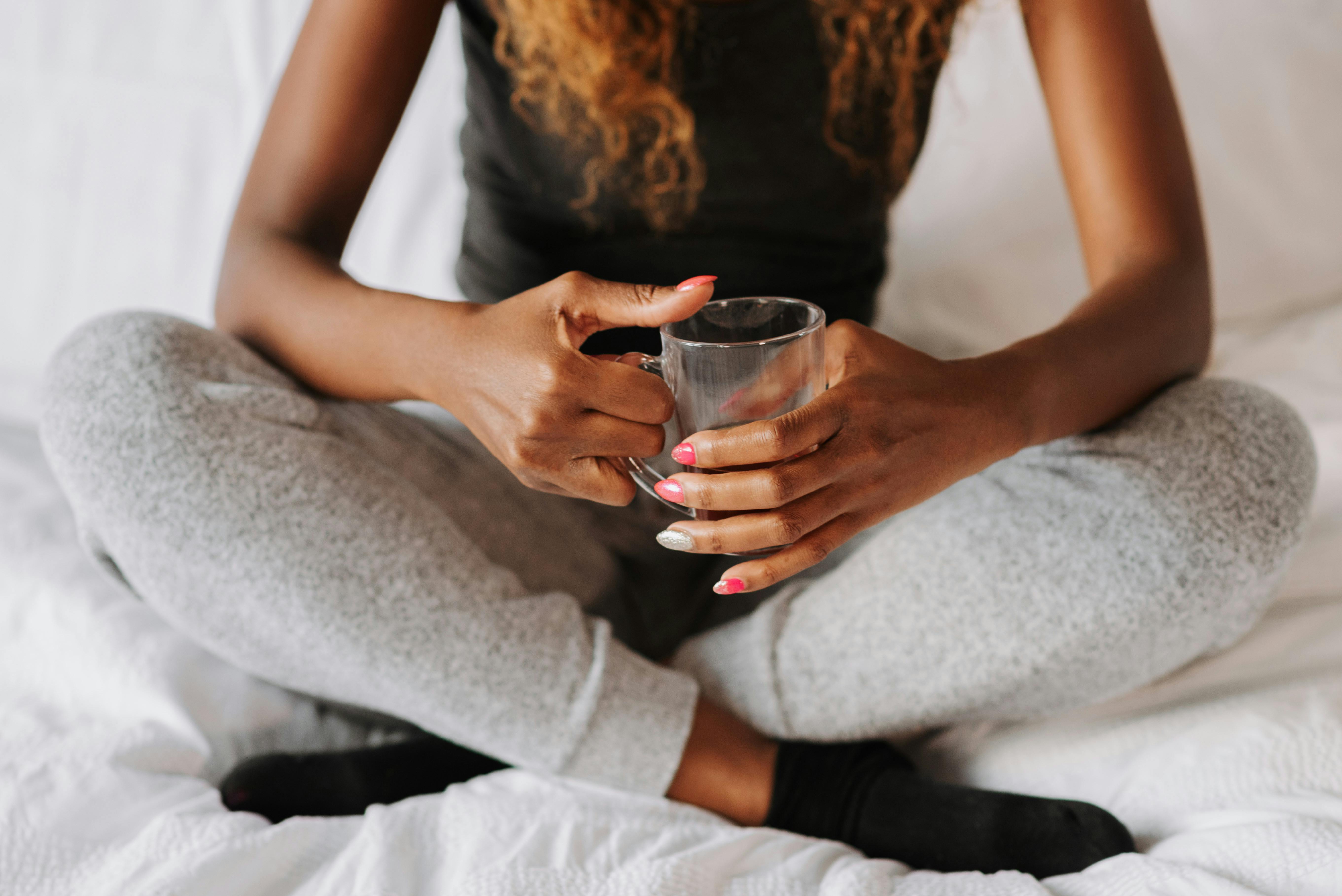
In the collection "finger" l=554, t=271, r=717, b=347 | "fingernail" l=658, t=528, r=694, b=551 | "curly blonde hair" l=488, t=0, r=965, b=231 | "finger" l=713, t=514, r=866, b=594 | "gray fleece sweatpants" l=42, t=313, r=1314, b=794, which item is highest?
"curly blonde hair" l=488, t=0, r=965, b=231

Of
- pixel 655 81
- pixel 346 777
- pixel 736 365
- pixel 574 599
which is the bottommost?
pixel 346 777

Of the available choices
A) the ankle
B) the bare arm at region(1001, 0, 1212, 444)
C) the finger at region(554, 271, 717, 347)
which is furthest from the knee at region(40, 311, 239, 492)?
the bare arm at region(1001, 0, 1212, 444)

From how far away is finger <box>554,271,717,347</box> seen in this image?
49 cm

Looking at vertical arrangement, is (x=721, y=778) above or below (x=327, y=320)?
below

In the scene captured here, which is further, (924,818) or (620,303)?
(924,818)

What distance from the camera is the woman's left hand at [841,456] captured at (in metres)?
0.49

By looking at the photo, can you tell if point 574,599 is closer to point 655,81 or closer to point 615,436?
point 615,436

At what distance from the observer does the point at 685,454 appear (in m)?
0.51

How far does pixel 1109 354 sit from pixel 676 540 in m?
0.40

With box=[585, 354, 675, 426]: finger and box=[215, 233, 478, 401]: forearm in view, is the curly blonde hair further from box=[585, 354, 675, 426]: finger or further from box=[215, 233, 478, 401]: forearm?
box=[585, 354, 675, 426]: finger

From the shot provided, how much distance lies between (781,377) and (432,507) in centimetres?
35

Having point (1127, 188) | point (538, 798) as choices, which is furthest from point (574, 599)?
point (1127, 188)

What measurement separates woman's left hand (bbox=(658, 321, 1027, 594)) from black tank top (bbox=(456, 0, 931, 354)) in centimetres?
36

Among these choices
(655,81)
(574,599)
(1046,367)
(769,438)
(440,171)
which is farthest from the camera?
(440,171)
